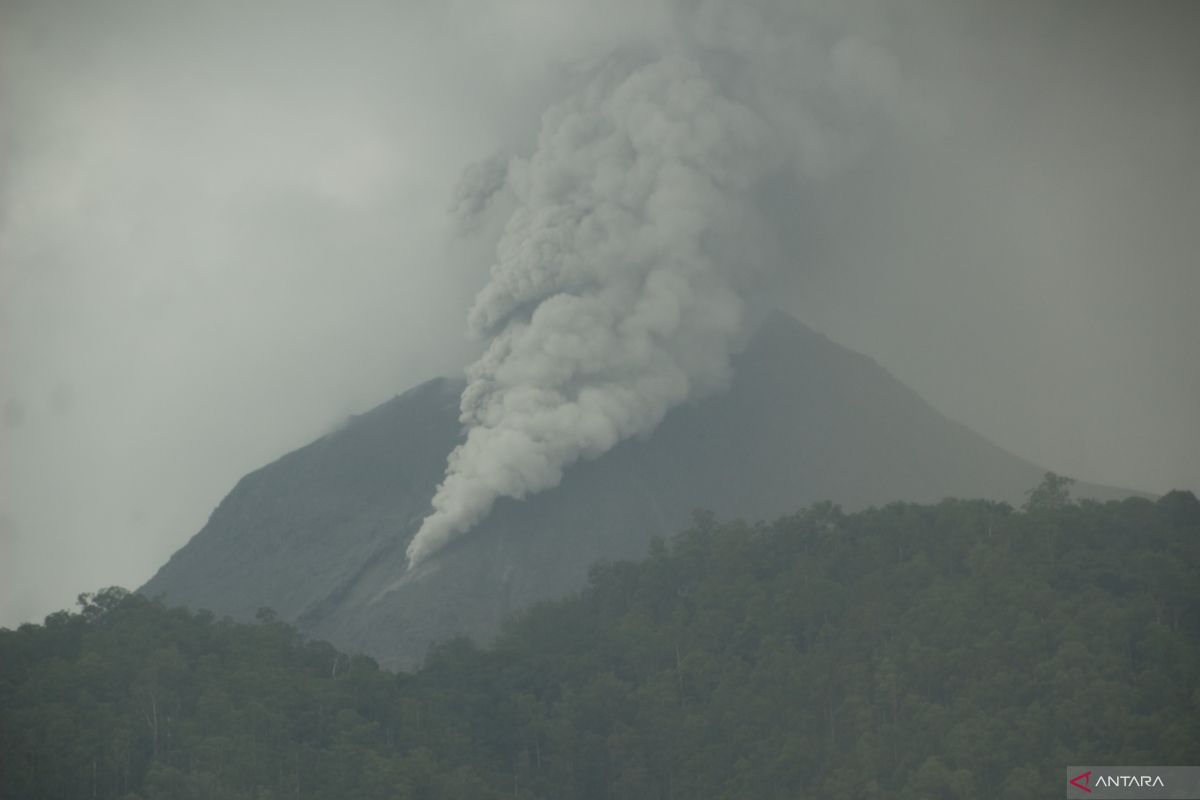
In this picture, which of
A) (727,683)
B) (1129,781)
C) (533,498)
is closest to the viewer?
(1129,781)

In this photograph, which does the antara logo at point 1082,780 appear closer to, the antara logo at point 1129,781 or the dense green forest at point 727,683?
the antara logo at point 1129,781

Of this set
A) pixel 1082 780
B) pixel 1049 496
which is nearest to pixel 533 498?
pixel 1049 496

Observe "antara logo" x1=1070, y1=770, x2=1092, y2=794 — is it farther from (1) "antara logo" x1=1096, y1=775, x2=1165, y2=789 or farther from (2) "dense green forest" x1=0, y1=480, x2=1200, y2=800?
(2) "dense green forest" x1=0, y1=480, x2=1200, y2=800

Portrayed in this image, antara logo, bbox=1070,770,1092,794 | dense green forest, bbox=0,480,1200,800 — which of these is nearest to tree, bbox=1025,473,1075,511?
dense green forest, bbox=0,480,1200,800

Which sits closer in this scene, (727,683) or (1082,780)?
(1082,780)

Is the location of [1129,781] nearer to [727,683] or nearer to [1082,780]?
[1082,780]

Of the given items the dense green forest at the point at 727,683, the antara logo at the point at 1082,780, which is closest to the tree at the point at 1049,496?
the dense green forest at the point at 727,683
